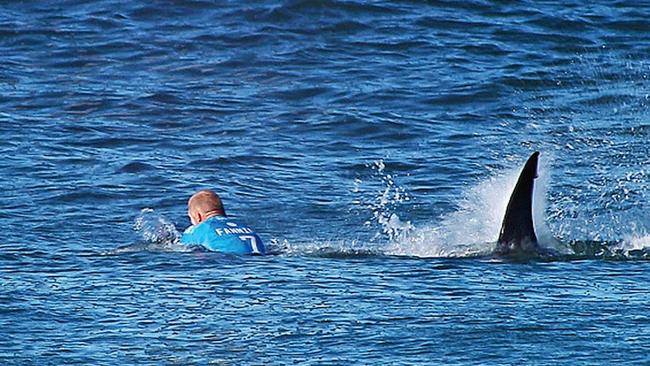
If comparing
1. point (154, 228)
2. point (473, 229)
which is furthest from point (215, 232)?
point (473, 229)

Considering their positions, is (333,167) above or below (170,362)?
below

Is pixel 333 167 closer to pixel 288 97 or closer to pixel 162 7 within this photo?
pixel 288 97

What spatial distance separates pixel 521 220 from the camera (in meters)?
11.3

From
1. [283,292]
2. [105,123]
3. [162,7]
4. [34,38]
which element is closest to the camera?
[283,292]

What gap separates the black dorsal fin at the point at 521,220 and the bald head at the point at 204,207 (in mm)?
2186

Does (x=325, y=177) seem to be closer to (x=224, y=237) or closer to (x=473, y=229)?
(x=473, y=229)

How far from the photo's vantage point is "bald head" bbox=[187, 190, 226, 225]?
38.8 feet

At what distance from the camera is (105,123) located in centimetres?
1780

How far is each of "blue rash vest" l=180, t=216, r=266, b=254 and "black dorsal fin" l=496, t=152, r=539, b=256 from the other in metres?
1.81

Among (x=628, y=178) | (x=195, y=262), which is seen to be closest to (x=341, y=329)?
(x=195, y=262)

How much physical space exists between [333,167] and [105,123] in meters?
3.22

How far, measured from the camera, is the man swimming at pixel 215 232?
37.4 ft

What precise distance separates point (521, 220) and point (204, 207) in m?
2.42

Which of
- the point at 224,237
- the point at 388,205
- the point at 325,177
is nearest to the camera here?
the point at 224,237
